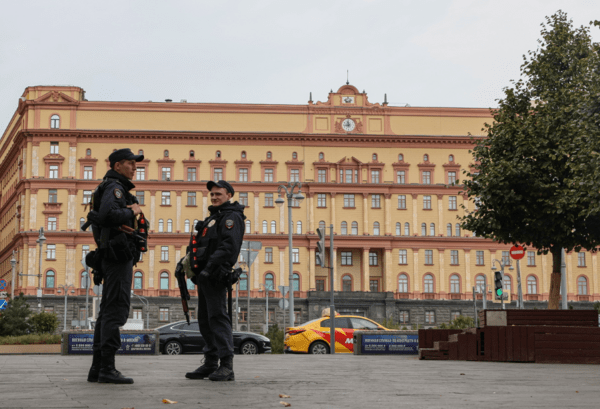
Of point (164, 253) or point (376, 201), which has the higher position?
point (376, 201)

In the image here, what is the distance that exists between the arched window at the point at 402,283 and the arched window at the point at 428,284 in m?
1.88

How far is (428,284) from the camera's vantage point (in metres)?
87.3

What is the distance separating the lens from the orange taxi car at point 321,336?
87.5 feet

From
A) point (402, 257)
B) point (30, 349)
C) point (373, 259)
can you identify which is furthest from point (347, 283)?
point (30, 349)

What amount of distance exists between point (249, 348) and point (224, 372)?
63.0 ft

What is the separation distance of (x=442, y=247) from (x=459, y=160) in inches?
367

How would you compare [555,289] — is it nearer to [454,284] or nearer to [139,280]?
[454,284]

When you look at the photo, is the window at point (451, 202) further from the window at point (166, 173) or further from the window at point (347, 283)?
the window at point (166, 173)

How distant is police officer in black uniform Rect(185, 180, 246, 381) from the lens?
850cm

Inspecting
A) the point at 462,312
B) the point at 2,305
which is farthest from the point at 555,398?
the point at 462,312

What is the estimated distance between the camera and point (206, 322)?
9.00 m

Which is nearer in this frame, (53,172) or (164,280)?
(164,280)

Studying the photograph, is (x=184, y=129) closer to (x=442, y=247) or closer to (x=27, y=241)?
(x=27, y=241)

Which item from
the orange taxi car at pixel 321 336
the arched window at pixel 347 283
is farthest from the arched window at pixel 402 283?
the orange taxi car at pixel 321 336
